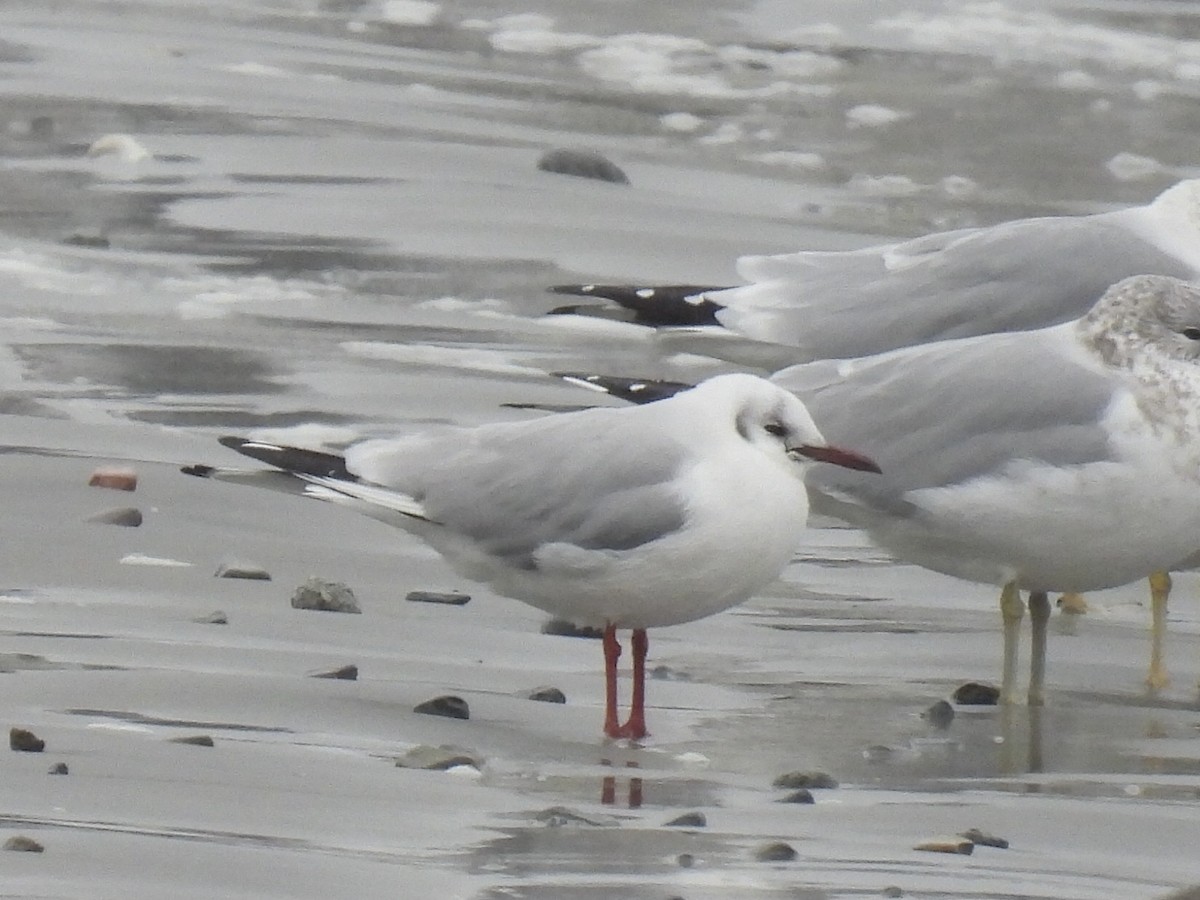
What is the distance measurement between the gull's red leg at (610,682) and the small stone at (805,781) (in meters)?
0.41

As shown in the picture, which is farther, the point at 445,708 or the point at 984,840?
the point at 445,708

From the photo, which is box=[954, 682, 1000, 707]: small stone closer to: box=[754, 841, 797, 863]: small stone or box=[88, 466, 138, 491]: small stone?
box=[754, 841, 797, 863]: small stone

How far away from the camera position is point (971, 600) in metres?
6.37

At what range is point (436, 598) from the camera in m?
5.79

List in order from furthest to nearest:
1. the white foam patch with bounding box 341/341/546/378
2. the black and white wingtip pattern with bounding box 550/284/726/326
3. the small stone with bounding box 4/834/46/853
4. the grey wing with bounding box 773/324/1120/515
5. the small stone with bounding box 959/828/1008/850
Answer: the white foam patch with bounding box 341/341/546/378, the black and white wingtip pattern with bounding box 550/284/726/326, the grey wing with bounding box 773/324/1120/515, the small stone with bounding box 959/828/1008/850, the small stone with bounding box 4/834/46/853

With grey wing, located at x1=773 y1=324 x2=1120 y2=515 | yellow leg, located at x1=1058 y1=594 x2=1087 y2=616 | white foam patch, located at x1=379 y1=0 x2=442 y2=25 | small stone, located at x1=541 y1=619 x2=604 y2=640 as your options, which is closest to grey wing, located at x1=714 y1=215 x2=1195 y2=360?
yellow leg, located at x1=1058 y1=594 x2=1087 y2=616

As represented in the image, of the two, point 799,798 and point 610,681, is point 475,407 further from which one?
point 799,798

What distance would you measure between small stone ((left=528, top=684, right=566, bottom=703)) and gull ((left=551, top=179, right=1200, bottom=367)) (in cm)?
228

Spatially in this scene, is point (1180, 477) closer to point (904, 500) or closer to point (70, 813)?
point (904, 500)

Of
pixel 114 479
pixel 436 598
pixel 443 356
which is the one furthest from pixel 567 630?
pixel 443 356

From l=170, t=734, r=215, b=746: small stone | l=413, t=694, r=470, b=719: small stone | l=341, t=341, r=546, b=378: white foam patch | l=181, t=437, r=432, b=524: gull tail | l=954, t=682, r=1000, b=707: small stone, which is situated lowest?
l=170, t=734, r=215, b=746: small stone

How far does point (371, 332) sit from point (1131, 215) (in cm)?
219

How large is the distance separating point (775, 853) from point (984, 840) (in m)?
0.37

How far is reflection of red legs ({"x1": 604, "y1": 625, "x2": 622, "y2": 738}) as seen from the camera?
193 inches
